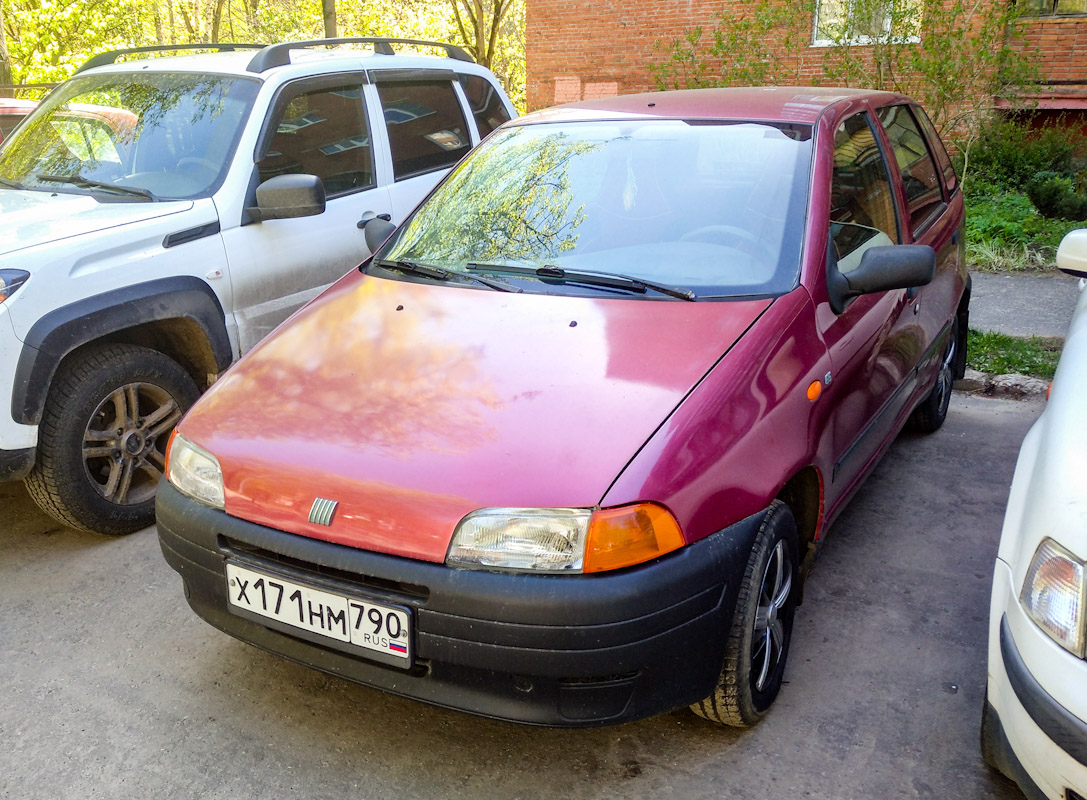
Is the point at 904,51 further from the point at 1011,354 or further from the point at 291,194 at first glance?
the point at 291,194

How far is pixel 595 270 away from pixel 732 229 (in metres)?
0.47

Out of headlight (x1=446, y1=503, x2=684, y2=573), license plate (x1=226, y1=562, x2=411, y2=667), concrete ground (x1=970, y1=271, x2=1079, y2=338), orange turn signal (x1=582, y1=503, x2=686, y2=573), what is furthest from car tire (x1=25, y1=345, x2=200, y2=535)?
concrete ground (x1=970, y1=271, x2=1079, y2=338)

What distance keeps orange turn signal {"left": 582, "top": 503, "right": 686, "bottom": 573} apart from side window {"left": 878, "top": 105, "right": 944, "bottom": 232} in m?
2.26

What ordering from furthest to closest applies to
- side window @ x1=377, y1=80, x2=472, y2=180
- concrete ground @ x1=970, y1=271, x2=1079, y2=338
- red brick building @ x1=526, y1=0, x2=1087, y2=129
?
red brick building @ x1=526, y1=0, x2=1087, y2=129 < concrete ground @ x1=970, y1=271, x2=1079, y2=338 < side window @ x1=377, y1=80, x2=472, y2=180

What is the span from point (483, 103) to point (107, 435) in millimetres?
2989

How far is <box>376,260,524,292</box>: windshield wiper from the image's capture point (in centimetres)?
304

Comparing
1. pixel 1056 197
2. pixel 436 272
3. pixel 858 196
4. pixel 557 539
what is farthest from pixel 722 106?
pixel 1056 197

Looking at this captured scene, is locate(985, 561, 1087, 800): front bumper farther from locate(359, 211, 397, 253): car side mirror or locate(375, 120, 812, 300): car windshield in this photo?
locate(359, 211, 397, 253): car side mirror

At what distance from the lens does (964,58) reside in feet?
32.9

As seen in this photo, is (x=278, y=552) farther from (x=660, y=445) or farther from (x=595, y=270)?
(x=595, y=270)

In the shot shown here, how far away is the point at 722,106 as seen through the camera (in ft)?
11.7

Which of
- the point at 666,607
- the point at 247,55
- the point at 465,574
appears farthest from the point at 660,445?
the point at 247,55

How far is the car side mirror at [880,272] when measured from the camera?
2.96 m

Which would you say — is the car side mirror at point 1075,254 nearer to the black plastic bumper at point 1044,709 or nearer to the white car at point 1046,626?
the white car at point 1046,626
